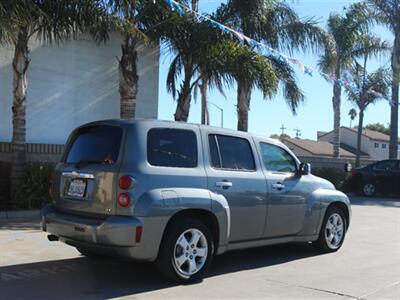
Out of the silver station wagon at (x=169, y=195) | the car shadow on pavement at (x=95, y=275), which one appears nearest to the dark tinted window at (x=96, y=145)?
the silver station wagon at (x=169, y=195)

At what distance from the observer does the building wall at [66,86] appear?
48.2 feet

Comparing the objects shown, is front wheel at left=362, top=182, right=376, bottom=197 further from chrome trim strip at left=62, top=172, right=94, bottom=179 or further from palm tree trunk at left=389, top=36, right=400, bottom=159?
chrome trim strip at left=62, top=172, right=94, bottom=179

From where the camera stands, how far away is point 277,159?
768 cm

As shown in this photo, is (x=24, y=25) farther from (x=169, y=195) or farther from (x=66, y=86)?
(x=169, y=195)

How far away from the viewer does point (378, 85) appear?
Answer: 25.3 metres

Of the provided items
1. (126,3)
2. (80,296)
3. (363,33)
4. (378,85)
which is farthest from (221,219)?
(378,85)

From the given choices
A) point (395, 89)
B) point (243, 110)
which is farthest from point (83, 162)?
point (395, 89)

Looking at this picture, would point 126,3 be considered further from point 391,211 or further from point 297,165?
point 391,211

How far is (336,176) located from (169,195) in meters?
16.0

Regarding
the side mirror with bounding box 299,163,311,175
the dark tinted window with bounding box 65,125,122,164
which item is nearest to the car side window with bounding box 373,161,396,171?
the side mirror with bounding box 299,163,311,175

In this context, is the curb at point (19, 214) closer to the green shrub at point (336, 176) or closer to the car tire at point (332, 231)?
the car tire at point (332, 231)

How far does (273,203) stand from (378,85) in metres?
19.7

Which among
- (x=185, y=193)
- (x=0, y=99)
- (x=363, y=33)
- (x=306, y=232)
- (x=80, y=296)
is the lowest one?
(x=80, y=296)

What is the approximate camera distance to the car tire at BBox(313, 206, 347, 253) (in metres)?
8.22
